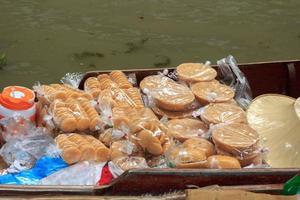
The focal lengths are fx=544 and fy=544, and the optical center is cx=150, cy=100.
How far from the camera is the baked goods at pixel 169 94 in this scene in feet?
9.07

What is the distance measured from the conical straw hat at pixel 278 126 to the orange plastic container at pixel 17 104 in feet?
3.61

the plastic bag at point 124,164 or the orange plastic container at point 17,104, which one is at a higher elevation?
the orange plastic container at point 17,104

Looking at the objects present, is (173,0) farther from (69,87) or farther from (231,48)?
(69,87)

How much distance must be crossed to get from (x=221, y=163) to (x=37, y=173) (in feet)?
2.69

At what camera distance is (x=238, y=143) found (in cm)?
247

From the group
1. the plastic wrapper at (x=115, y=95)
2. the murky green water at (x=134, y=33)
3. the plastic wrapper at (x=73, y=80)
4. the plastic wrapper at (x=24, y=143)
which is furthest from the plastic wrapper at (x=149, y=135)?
the murky green water at (x=134, y=33)

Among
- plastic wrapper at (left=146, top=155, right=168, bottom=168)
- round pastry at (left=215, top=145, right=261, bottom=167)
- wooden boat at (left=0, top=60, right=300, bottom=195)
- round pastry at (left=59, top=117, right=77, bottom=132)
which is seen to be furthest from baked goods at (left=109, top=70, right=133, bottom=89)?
wooden boat at (left=0, top=60, right=300, bottom=195)

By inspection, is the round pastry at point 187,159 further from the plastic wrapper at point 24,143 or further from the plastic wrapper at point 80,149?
the plastic wrapper at point 24,143

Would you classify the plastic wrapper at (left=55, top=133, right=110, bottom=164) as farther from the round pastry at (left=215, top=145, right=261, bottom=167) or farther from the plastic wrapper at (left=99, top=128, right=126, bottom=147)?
the round pastry at (left=215, top=145, right=261, bottom=167)

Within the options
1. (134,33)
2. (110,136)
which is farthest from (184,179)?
(134,33)

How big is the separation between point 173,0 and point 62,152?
4068 mm

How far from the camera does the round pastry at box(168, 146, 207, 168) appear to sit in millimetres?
2375

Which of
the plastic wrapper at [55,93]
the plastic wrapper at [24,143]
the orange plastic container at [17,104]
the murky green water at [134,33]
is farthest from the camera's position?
the murky green water at [134,33]

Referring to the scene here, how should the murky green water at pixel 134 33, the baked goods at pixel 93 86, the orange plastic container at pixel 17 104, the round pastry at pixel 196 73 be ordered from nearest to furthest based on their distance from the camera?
the orange plastic container at pixel 17 104, the baked goods at pixel 93 86, the round pastry at pixel 196 73, the murky green water at pixel 134 33
